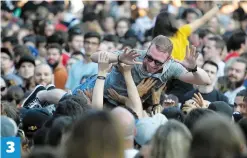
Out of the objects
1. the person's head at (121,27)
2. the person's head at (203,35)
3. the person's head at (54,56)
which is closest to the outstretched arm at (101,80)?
the person's head at (54,56)

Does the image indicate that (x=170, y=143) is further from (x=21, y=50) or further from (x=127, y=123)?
(x=21, y=50)

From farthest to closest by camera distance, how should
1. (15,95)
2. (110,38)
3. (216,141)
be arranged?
(110,38) → (15,95) → (216,141)

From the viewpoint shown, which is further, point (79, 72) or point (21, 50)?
point (21, 50)

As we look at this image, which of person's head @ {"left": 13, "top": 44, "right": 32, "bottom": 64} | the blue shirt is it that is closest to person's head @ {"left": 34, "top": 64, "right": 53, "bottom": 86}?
the blue shirt

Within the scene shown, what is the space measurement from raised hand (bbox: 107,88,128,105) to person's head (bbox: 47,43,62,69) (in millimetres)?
6137

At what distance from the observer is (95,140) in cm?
543

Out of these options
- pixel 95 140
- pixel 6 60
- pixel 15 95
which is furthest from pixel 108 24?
pixel 95 140

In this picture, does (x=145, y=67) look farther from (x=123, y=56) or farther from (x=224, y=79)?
(x=224, y=79)

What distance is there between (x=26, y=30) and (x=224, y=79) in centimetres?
892

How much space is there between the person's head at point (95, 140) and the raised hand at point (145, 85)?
4.44 m

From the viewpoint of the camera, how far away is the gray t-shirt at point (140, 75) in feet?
32.6

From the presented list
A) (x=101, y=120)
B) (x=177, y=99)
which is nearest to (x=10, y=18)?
(x=177, y=99)

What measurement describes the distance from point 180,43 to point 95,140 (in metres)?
7.37

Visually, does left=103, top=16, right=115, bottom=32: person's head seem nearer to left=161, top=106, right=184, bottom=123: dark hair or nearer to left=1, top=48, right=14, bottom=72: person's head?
left=1, top=48, right=14, bottom=72: person's head
